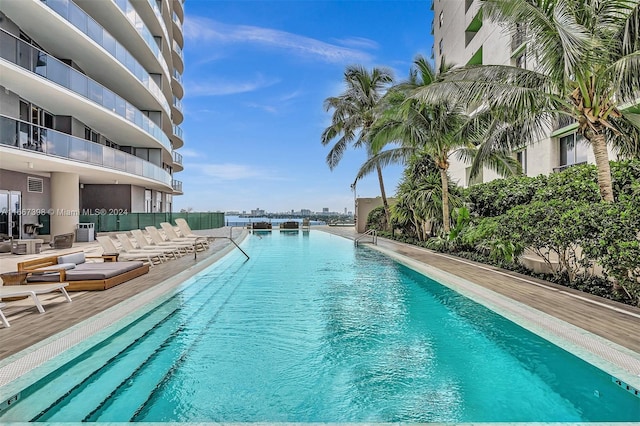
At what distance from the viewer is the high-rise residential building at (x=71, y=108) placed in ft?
39.1

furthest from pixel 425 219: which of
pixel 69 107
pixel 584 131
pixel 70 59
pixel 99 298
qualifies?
pixel 70 59

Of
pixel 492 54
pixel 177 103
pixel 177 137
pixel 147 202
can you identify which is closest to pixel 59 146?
pixel 147 202

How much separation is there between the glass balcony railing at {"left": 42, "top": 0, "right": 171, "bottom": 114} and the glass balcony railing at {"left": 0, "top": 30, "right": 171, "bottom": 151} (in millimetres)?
1748

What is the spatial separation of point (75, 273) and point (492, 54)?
20768 millimetres

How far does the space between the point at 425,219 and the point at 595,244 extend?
34.1 ft

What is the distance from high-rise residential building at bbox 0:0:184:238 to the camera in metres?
11.9

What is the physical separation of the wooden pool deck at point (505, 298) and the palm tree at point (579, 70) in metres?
2.32

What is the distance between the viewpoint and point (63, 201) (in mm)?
15836

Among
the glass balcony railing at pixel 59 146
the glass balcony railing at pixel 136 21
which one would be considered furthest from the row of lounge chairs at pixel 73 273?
the glass balcony railing at pixel 136 21

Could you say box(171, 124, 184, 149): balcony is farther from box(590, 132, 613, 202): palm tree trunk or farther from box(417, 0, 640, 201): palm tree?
box(590, 132, 613, 202): palm tree trunk

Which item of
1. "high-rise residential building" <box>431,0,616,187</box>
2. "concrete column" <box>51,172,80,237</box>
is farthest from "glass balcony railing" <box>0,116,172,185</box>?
"high-rise residential building" <box>431,0,616,187</box>

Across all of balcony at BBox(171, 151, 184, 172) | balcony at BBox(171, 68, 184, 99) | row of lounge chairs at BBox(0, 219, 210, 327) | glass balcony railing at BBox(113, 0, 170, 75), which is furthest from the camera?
balcony at BBox(171, 151, 184, 172)

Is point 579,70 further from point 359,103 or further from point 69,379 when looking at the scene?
point 359,103

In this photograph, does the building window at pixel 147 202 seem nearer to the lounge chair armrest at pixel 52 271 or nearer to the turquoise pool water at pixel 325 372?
the lounge chair armrest at pixel 52 271
